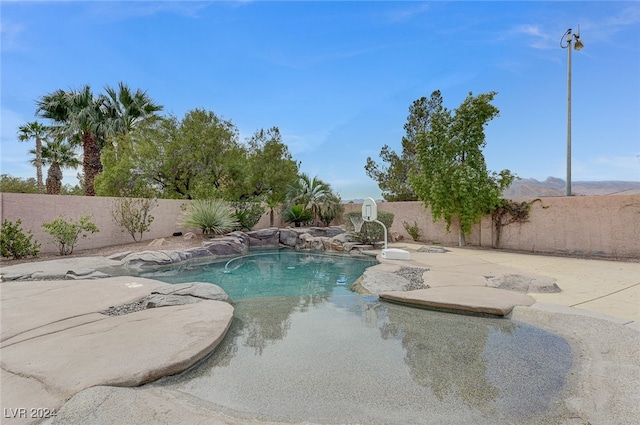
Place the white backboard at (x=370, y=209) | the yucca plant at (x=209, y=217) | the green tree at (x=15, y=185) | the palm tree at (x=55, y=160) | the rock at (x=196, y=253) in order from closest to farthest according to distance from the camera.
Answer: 1. the white backboard at (x=370, y=209)
2. the rock at (x=196, y=253)
3. the yucca plant at (x=209, y=217)
4. the green tree at (x=15, y=185)
5. the palm tree at (x=55, y=160)

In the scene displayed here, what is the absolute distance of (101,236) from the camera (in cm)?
976

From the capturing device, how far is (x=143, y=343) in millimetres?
2672

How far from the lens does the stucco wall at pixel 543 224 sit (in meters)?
7.31

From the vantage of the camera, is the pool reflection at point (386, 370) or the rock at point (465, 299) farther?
the rock at point (465, 299)

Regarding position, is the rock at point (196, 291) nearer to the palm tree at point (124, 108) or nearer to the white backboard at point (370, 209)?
the white backboard at point (370, 209)

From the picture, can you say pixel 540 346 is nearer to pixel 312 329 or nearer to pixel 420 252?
pixel 312 329

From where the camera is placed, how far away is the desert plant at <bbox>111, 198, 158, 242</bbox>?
1009 cm

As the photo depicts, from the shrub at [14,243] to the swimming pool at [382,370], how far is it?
267 inches

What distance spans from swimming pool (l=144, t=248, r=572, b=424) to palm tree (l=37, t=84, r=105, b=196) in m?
15.3

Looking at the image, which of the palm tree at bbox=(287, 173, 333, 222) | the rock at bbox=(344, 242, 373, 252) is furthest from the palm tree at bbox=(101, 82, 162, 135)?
the rock at bbox=(344, 242, 373, 252)

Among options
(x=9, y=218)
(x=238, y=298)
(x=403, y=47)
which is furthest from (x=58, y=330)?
(x=403, y=47)

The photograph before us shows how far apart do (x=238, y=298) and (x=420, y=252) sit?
553 cm

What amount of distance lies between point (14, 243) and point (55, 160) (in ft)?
45.2

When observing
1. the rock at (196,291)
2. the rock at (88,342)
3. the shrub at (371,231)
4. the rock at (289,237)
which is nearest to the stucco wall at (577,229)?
the shrub at (371,231)
